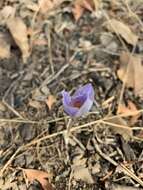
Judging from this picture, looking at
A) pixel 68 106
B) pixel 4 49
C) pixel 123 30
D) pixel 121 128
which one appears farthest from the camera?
pixel 123 30

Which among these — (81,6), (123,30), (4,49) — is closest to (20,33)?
(4,49)

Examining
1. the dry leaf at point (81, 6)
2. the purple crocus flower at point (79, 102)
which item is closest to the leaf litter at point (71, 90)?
the dry leaf at point (81, 6)

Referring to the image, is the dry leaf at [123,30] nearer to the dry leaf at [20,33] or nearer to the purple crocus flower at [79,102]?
the dry leaf at [20,33]

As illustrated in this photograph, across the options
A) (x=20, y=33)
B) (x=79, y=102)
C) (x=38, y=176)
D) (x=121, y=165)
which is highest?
(x=20, y=33)

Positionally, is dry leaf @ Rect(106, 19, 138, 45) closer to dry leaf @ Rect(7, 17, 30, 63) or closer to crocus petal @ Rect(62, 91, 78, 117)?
dry leaf @ Rect(7, 17, 30, 63)

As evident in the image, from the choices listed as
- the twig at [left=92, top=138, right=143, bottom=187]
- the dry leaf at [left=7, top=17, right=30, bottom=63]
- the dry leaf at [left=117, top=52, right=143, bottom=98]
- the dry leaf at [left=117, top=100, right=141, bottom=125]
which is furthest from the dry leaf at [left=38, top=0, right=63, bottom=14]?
the twig at [left=92, top=138, right=143, bottom=187]

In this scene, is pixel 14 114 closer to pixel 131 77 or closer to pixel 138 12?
pixel 131 77

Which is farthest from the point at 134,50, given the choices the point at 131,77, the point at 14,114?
the point at 14,114

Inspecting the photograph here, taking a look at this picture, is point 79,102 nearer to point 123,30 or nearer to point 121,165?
point 121,165
